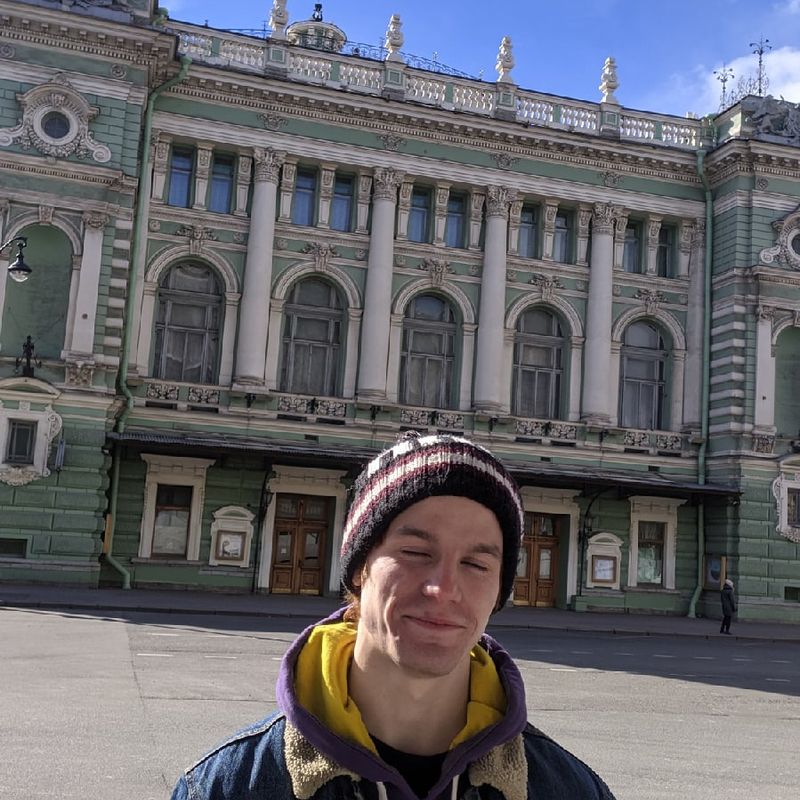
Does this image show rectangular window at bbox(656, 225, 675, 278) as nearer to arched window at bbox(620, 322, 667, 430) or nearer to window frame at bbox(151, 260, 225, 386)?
arched window at bbox(620, 322, 667, 430)

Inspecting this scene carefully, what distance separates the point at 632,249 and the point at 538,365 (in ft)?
16.5

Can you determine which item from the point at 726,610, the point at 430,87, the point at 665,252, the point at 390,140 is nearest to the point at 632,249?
the point at 665,252

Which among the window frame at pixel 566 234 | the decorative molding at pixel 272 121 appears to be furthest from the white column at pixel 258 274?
the window frame at pixel 566 234

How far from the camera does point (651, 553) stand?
31.4m

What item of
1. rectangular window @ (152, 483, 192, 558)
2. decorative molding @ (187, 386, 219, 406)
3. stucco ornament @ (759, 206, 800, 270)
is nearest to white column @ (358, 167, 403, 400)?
decorative molding @ (187, 386, 219, 406)

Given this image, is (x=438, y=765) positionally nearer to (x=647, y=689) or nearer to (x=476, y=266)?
(x=647, y=689)

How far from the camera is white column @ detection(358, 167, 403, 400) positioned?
96.7ft

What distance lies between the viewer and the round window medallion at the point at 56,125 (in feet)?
86.5

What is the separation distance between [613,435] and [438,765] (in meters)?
29.7

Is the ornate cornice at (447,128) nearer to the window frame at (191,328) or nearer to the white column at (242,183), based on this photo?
the white column at (242,183)

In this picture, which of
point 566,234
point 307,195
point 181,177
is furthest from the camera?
point 566,234

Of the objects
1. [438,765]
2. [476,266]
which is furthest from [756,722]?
[476,266]

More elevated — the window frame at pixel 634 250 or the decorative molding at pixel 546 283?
the window frame at pixel 634 250

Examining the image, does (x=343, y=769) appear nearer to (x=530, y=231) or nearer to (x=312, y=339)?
(x=312, y=339)
